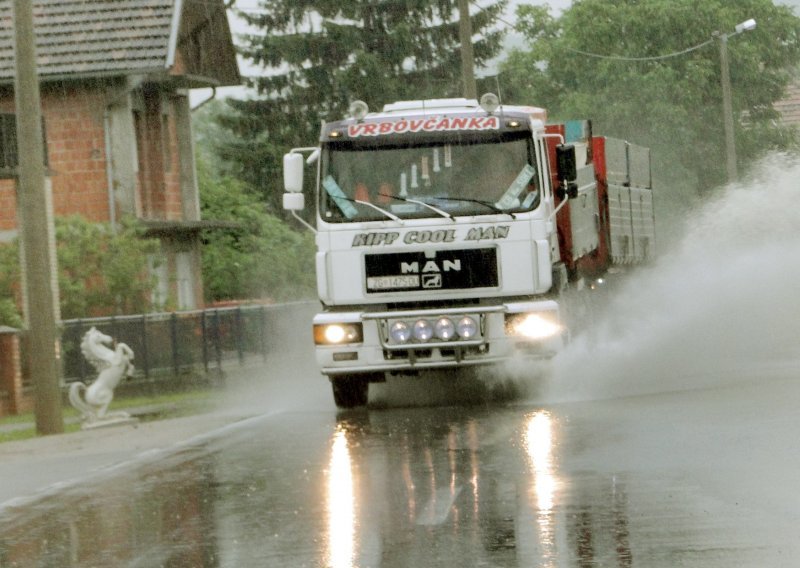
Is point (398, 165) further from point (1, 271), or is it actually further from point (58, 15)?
point (58, 15)

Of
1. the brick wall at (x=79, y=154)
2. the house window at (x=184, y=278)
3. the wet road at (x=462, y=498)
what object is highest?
the brick wall at (x=79, y=154)

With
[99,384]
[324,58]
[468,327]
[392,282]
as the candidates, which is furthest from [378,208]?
[324,58]

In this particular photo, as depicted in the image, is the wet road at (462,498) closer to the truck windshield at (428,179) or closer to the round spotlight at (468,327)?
the round spotlight at (468,327)

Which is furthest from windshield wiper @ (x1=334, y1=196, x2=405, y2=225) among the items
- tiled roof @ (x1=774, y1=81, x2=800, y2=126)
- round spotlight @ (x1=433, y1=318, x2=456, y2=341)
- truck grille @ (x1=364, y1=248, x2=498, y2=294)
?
tiled roof @ (x1=774, y1=81, x2=800, y2=126)

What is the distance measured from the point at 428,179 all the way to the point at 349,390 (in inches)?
102

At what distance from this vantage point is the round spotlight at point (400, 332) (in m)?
16.1

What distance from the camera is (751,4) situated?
63406 millimetres

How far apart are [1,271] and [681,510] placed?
19830mm

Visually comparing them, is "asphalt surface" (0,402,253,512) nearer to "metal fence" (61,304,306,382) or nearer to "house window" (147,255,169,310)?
"metal fence" (61,304,306,382)

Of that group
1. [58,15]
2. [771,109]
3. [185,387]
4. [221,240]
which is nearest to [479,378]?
[185,387]

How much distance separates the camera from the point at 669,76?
57500mm

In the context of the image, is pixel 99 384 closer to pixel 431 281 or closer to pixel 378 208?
pixel 378 208

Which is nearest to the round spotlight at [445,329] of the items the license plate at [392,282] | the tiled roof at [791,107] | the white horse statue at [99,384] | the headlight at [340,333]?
the license plate at [392,282]

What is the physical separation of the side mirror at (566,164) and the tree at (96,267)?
1338 cm
